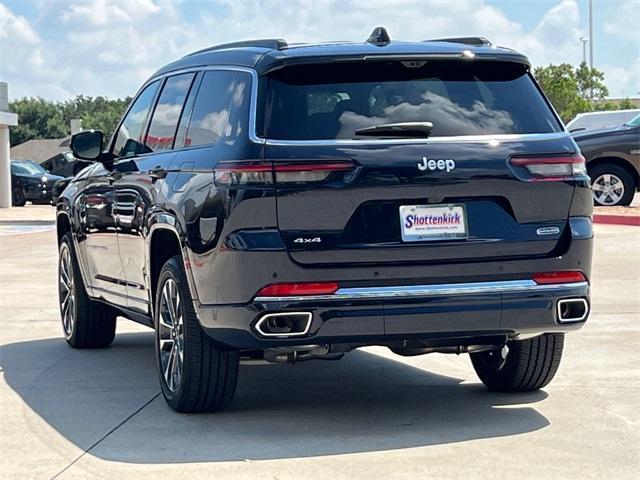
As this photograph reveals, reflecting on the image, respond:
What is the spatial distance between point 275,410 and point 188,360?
0.69 metres

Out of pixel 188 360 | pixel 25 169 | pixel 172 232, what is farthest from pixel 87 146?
pixel 25 169

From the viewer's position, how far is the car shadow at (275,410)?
618 cm

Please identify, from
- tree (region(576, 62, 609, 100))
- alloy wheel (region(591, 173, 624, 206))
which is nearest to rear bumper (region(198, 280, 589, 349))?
alloy wheel (region(591, 173, 624, 206))

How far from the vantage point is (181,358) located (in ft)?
22.5

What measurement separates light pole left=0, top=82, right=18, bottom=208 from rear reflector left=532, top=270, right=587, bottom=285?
35755 mm

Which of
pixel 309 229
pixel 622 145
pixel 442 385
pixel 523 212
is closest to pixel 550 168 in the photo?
pixel 523 212

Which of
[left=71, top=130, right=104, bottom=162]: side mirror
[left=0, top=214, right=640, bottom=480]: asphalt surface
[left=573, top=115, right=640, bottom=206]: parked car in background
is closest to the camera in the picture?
[left=0, top=214, right=640, bottom=480]: asphalt surface

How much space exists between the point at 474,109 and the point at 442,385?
201 centimetres

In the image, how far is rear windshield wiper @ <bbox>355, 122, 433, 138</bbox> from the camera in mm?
6312

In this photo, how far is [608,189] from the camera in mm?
21891

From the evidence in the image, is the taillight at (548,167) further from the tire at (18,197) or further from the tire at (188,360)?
the tire at (18,197)

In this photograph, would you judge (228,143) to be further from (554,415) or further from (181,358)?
(554,415)

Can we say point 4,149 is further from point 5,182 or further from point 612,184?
point 612,184

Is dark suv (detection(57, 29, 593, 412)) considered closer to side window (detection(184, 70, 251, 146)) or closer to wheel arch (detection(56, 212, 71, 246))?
side window (detection(184, 70, 251, 146))
